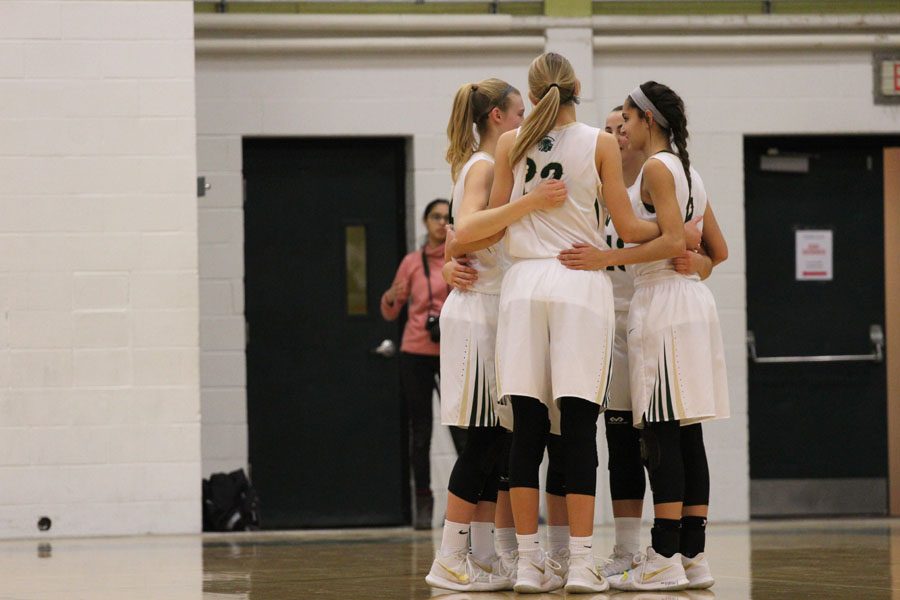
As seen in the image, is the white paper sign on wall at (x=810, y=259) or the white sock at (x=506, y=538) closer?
the white sock at (x=506, y=538)

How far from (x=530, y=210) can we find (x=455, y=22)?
11.9 feet

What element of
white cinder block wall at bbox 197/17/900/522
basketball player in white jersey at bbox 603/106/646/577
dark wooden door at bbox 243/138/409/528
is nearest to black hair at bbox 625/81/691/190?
basketball player in white jersey at bbox 603/106/646/577

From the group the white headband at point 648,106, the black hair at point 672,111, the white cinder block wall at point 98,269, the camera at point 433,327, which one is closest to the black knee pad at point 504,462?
the black hair at point 672,111

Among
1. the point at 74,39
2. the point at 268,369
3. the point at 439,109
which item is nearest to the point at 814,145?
the point at 439,109

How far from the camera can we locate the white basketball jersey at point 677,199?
A: 155 inches

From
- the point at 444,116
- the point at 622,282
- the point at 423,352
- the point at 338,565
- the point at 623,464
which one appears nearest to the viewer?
the point at 623,464

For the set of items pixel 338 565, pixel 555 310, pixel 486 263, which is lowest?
pixel 338 565

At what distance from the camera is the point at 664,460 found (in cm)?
387

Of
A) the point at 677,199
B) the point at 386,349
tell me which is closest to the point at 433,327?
the point at 386,349

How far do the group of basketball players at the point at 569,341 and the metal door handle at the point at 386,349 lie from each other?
10.5ft

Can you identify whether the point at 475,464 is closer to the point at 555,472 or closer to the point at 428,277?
the point at 555,472

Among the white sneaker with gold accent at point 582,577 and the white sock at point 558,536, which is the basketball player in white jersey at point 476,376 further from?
the white sneaker with gold accent at point 582,577

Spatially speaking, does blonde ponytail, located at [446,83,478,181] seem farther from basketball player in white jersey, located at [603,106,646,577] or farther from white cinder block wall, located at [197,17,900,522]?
white cinder block wall, located at [197,17,900,522]

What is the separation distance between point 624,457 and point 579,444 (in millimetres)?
439
